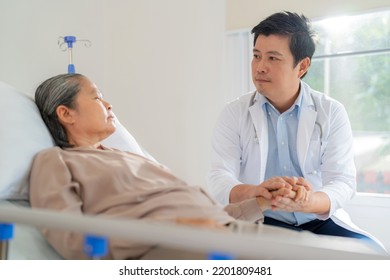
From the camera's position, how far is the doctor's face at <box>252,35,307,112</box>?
68.2 inches

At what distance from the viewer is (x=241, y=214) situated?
1.34 m

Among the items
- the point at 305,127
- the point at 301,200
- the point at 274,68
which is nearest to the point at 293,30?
the point at 274,68

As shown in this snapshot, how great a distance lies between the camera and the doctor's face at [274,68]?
5.68 feet

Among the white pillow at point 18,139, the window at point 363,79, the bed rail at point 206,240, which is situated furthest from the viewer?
the window at point 363,79

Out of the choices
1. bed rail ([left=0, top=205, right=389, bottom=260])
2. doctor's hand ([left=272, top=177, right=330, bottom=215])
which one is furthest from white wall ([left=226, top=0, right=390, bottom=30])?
bed rail ([left=0, top=205, right=389, bottom=260])

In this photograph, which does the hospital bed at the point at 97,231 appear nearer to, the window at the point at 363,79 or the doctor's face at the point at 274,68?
the doctor's face at the point at 274,68

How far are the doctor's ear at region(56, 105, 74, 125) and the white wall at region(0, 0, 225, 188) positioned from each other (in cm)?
138

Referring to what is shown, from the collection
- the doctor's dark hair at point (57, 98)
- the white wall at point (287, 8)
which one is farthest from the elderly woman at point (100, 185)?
the white wall at point (287, 8)

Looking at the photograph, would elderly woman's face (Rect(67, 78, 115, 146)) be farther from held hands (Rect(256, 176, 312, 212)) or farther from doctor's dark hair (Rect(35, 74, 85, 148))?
held hands (Rect(256, 176, 312, 212))

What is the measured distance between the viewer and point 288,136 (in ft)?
5.87

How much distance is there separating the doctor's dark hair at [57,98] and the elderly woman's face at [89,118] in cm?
2

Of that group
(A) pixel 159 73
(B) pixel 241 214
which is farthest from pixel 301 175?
(A) pixel 159 73
